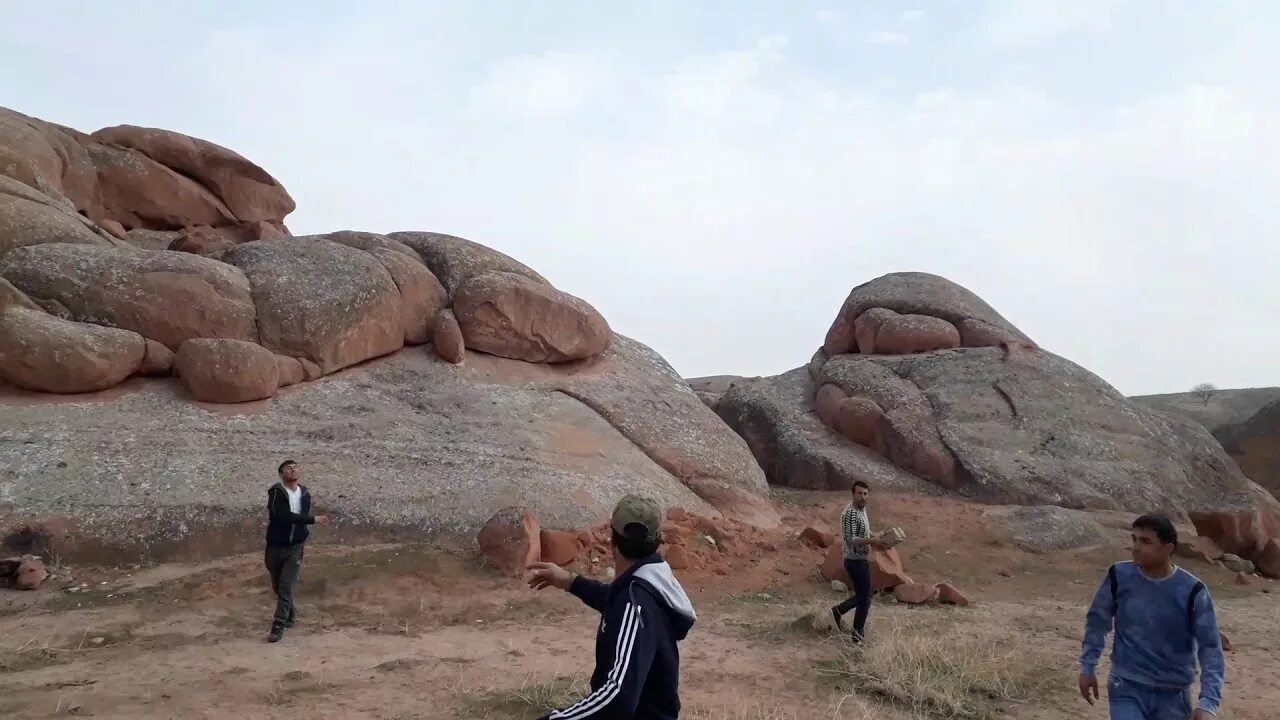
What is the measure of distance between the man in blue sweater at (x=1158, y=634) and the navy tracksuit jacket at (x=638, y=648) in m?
2.36

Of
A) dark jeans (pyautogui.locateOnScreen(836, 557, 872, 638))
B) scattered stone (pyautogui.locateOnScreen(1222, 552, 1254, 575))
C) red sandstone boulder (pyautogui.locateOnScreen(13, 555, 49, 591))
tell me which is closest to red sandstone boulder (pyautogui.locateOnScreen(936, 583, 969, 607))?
dark jeans (pyautogui.locateOnScreen(836, 557, 872, 638))

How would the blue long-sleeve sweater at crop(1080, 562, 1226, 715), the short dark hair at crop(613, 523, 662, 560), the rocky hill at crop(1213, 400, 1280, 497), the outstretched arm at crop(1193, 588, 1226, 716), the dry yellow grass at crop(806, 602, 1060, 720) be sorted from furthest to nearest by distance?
the rocky hill at crop(1213, 400, 1280, 497) < the dry yellow grass at crop(806, 602, 1060, 720) < the blue long-sleeve sweater at crop(1080, 562, 1226, 715) < the outstretched arm at crop(1193, 588, 1226, 716) < the short dark hair at crop(613, 523, 662, 560)

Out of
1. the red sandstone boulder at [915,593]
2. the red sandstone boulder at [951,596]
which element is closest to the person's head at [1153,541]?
the red sandstone boulder at [915,593]

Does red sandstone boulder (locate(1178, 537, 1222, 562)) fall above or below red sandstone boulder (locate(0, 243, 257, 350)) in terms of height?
below

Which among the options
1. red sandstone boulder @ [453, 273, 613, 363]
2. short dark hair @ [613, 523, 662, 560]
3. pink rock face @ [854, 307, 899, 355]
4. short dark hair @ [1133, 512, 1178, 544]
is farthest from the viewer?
pink rock face @ [854, 307, 899, 355]

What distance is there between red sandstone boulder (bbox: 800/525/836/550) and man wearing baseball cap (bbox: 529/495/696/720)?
372 inches

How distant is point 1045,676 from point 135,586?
8.46 meters

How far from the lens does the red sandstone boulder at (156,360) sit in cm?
1189

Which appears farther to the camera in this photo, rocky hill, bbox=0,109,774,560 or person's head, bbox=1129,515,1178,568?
rocky hill, bbox=0,109,774,560

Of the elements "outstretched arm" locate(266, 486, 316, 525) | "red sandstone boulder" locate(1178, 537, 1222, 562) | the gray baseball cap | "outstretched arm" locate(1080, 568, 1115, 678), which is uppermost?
the gray baseball cap

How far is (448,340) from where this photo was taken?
46.4 ft

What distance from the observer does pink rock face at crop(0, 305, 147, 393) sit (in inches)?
433

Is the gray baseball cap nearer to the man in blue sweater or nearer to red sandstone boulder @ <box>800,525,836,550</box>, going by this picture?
the man in blue sweater

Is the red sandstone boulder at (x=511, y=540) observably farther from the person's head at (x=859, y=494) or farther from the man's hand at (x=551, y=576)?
the man's hand at (x=551, y=576)
